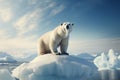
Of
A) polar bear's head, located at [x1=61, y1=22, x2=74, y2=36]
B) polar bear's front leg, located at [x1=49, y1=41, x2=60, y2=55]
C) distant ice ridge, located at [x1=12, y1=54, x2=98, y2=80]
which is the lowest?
distant ice ridge, located at [x1=12, y1=54, x2=98, y2=80]

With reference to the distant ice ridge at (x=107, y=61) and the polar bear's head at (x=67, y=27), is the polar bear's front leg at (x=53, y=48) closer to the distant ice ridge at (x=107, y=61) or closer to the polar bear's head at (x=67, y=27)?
the polar bear's head at (x=67, y=27)

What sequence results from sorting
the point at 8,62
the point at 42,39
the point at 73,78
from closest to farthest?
the point at 73,78 < the point at 42,39 < the point at 8,62

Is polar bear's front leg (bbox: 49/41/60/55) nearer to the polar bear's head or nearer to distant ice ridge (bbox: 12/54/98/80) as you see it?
distant ice ridge (bbox: 12/54/98/80)

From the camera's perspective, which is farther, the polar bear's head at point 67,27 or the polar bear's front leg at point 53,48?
the polar bear's front leg at point 53,48

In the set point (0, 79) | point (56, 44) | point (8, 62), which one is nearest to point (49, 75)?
point (56, 44)

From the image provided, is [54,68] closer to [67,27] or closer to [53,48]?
[53,48]

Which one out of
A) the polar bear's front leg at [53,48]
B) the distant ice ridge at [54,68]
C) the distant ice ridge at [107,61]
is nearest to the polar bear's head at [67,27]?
the polar bear's front leg at [53,48]

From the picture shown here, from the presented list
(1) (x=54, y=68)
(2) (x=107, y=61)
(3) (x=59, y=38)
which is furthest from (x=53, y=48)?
(2) (x=107, y=61)

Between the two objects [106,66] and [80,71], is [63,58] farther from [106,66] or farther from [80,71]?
[106,66]

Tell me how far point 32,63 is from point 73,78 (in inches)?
70.7

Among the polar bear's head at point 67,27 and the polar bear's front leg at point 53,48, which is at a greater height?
the polar bear's head at point 67,27

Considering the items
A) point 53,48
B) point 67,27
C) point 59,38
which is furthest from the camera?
point 59,38

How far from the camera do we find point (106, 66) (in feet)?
235

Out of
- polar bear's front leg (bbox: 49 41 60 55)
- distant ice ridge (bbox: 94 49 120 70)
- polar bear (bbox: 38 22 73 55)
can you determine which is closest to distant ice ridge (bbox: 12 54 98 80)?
polar bear's front leg (bbox: 49 41 60 55)
